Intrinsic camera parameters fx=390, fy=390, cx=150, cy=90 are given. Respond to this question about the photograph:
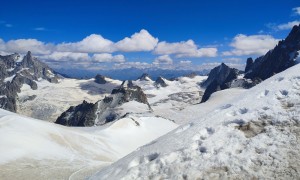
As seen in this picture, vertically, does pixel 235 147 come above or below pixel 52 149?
above

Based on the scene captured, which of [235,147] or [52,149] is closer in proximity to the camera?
[235,147]

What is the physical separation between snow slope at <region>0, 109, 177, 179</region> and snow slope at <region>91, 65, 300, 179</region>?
16.5 meters

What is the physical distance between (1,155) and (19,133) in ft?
43.0

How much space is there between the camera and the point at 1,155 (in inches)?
1795

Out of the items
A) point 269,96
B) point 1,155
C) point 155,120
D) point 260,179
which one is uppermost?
point 269,96

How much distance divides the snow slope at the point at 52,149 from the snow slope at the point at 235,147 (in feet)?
54.0

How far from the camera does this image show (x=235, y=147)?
728 inches

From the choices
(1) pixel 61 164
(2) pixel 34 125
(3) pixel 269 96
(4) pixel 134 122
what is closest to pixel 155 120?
(4) pixel 134 122

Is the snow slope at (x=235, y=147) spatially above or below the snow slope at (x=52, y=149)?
above

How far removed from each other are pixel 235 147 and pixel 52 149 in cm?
4293

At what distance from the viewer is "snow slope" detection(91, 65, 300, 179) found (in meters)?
17.0

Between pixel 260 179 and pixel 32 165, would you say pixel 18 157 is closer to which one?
pixel 32 165

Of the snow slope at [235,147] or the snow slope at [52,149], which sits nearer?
the snow slope at [235,147]

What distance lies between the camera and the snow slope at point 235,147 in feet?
55.9
